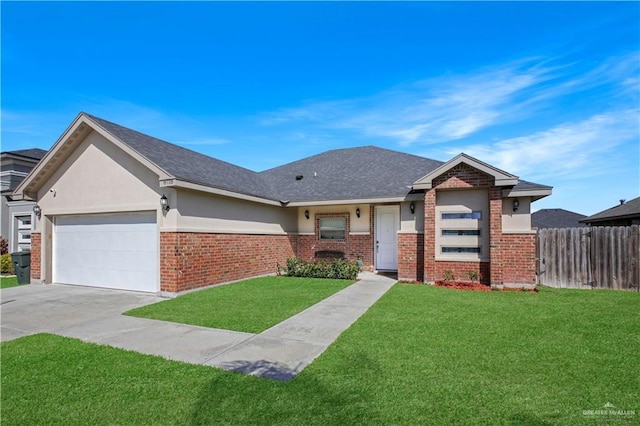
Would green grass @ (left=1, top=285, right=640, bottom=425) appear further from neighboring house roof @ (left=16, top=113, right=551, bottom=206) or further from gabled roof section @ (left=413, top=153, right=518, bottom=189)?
neighboring house roof @ (left=16, top=113, right=551, bottom=206)

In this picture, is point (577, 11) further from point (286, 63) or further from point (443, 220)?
point (286, 63)

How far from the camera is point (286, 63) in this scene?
1202 cm

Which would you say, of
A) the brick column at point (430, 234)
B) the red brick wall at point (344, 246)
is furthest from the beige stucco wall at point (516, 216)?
the red brick wall at point (344, 246)

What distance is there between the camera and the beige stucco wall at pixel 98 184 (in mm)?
Result: 9094

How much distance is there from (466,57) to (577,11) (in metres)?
2.87

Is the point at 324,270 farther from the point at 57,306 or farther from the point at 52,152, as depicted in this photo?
the point at 52,152

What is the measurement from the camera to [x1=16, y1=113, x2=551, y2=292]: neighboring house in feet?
29.2

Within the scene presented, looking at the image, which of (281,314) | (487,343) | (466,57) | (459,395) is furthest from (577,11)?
(281,314)

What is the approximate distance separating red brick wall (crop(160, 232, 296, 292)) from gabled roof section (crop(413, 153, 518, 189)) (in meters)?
5.99

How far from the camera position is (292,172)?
656 inches

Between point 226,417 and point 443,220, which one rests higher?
point 443,220

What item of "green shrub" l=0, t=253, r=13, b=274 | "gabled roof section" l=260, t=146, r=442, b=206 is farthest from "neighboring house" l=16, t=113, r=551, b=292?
"green shrub" l=0, t=253, r=13, b=274

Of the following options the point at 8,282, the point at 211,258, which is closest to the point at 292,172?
the point at 211,258

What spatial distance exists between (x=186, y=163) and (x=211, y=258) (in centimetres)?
311
